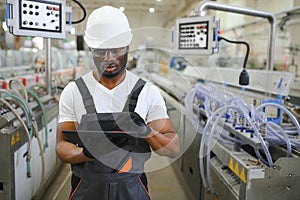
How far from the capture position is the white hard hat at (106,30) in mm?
1039

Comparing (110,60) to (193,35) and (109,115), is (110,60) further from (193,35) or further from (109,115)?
(193,35)

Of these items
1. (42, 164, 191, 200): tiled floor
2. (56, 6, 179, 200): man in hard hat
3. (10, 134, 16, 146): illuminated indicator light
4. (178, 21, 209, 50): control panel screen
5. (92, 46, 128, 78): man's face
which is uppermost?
(178, 21, 209, 50): control panel screen

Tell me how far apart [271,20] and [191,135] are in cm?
105

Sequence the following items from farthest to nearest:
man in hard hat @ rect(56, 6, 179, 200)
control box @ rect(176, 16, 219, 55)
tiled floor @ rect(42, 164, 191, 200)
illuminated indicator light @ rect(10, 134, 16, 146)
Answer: tiled floor @ rect(42, 164, 191, 200), control box @ rect(176, 16, 219, 55), illuminated indicator light @ rect(10, 134, 16, 146), man in hard hat @ rect(56, 6, 179, 200)

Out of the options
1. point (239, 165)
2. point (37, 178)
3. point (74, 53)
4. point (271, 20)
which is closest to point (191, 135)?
point (239, 165)

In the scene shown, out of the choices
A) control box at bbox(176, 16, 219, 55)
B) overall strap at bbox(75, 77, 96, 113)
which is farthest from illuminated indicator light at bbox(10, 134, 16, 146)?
control box at bbox(176, 16, 219, 55)

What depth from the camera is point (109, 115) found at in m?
1.01

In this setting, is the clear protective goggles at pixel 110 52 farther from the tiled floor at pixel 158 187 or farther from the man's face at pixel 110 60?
the tiled floor at pixel 158 187

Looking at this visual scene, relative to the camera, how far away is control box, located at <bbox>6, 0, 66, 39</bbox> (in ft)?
5.02

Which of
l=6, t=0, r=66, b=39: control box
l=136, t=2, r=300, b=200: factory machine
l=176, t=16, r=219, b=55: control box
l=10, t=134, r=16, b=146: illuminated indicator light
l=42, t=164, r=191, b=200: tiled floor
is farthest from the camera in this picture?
l=42, t=164, r=191, b=200: tiled floor

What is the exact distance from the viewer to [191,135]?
7.21 feet

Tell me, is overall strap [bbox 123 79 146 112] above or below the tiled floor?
above

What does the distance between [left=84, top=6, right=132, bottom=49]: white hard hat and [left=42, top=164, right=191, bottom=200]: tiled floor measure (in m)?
1.45

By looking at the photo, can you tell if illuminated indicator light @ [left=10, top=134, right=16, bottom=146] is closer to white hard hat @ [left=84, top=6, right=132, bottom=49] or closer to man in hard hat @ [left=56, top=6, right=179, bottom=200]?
man in hard hat @ [left=56, top=6, right=179, bottom=200]
